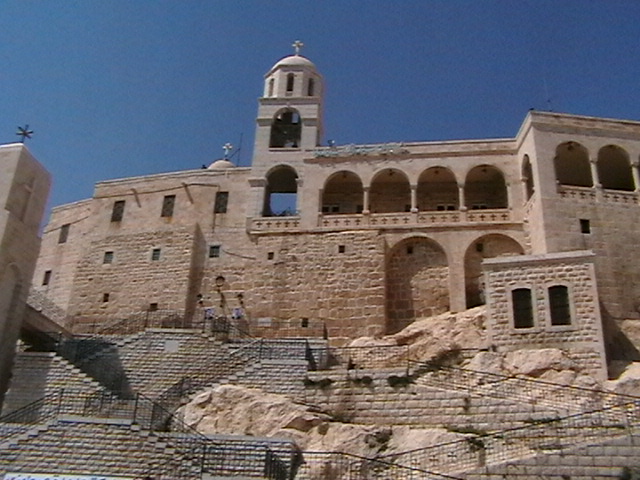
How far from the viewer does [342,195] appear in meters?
35.1

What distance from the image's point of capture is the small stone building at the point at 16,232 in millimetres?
25484

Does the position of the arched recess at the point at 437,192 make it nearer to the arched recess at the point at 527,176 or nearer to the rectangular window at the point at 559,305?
the arched recess at the point at 527,176

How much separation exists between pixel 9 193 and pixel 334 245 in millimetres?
13405

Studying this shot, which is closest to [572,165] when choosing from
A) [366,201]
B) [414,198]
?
[414,198]

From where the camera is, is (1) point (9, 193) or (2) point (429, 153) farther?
(2) point (429, 153)

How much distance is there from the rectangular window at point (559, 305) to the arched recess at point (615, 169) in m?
8.97

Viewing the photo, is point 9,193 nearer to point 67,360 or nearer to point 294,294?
point 67,360

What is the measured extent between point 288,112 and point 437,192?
8725mm

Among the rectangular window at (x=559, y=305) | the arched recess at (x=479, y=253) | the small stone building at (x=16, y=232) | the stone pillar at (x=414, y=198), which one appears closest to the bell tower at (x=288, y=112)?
the stone pillar at (x=414, y=198)

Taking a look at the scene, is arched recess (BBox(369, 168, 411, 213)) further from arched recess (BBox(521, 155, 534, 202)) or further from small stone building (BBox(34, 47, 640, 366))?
arched recess (BBox(521, 155, 534, 202))

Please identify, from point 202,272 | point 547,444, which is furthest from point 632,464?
point 202,272

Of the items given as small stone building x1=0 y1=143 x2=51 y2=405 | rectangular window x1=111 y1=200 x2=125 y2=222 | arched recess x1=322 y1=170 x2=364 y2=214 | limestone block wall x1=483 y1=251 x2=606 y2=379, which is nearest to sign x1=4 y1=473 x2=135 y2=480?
small stone building x1=0 y1=143 x2=51 y2=405

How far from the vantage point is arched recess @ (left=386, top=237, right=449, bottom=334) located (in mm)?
30078

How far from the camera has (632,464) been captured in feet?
53.1
